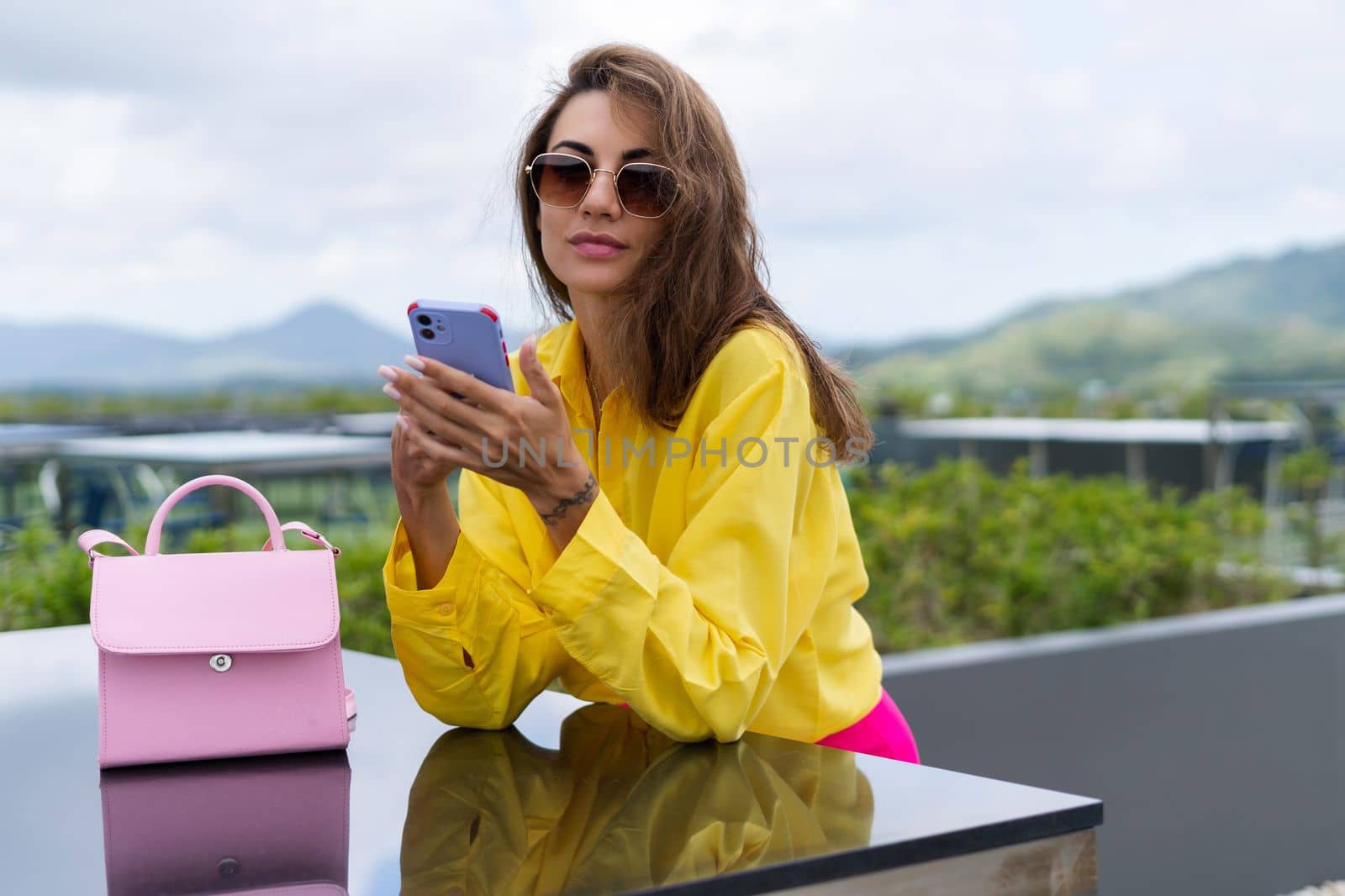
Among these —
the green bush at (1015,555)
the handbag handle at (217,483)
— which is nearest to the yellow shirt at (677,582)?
the handbag handle at (217,483)

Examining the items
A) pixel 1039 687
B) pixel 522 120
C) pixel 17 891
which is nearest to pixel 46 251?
pixel 1039 687

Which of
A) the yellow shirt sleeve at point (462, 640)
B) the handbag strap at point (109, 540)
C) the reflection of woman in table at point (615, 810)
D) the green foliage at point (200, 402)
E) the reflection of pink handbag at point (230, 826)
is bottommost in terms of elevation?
the reflection of woman in table at point (615, 810)

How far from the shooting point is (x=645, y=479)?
1.60 meters

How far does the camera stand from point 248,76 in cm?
684

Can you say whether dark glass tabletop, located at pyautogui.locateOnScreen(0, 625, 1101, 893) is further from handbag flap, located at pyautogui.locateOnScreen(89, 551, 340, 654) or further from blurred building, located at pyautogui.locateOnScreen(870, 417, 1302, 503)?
blurred building, located at pyautogui.locateOnScreen(870, 417, 1302, 503)

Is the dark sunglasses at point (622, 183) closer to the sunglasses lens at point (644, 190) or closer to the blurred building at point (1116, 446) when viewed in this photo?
the sunglasses lens at point (644, 190)

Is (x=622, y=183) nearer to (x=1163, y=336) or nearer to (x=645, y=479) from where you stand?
(x=645, y=479)

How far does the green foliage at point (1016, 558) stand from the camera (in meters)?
4.46

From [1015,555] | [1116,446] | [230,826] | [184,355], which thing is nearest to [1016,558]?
[1015,555]

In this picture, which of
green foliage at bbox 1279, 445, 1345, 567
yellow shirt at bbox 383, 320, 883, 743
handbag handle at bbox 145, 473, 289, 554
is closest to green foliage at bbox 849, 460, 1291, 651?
green foliage at bbox 1279, 445, 1345, 567

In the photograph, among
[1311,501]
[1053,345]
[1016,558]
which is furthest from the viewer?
[1053,345]

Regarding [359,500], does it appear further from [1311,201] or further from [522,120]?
[1311,201]

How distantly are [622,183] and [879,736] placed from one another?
0.80 metres

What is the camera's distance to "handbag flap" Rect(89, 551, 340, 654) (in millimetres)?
1298
